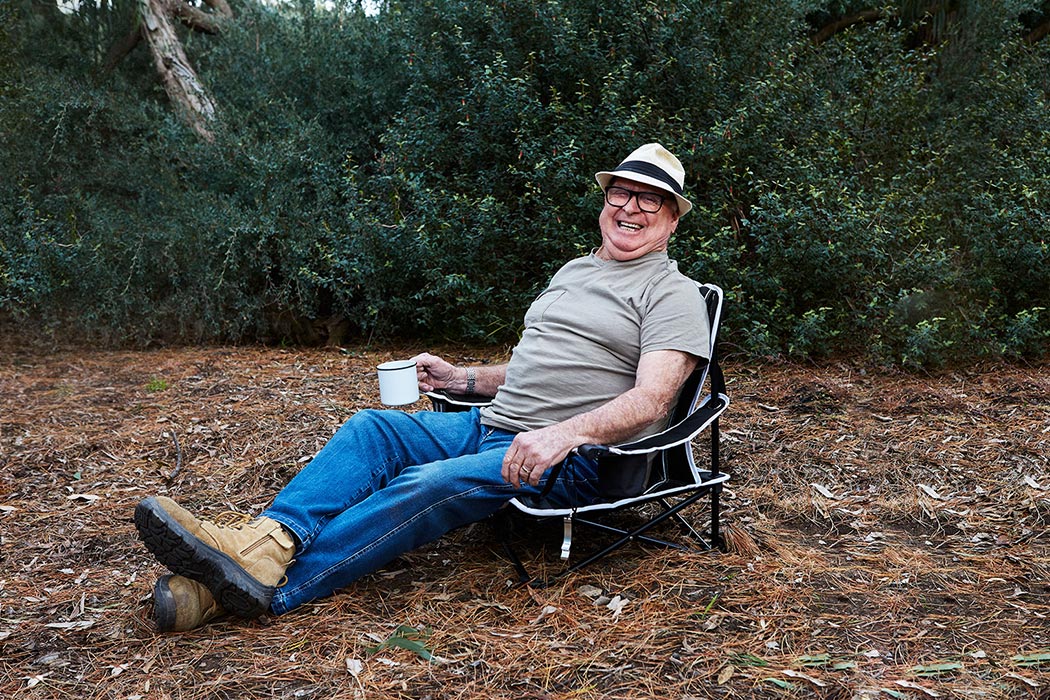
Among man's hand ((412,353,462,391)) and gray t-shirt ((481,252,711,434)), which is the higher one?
gray t-shirt ((481,252,711,434))

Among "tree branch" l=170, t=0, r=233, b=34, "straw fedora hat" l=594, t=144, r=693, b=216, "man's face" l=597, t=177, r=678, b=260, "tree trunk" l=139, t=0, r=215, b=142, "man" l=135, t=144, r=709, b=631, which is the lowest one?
"man" l=135, t=144, r=709, b=631

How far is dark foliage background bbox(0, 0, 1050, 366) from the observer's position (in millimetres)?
5680

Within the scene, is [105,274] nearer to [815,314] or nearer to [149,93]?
[149,93]

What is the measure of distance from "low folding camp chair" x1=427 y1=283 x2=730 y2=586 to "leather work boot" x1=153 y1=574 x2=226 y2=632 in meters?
0.94

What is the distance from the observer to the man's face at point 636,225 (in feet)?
10.1

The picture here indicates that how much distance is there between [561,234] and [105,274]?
144 inches

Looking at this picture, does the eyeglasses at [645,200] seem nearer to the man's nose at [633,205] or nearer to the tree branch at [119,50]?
the man's nose at [633,205]

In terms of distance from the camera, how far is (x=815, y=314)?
554 centimetres

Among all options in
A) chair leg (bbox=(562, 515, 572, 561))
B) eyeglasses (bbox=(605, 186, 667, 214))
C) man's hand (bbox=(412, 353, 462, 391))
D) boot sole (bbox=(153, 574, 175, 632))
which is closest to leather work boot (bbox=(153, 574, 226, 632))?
boot sole (bbox=(153, 574, 175, 632))

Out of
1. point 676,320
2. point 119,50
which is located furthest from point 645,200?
point 119,50

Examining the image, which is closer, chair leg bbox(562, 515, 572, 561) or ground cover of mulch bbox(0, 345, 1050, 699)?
ground cover of mulch bbox(0, 345, 1050, 699)

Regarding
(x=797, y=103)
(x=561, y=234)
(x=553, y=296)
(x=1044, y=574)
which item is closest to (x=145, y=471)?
(x=553, y=296)

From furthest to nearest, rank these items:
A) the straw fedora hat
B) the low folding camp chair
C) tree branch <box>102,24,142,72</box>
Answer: tree branch <box>102,24,142,72</box> < the straw fedora hat < the low folding camp chair

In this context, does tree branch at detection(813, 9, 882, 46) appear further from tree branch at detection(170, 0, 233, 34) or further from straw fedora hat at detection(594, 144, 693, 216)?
straw fedora hat at detection(594, 144, 693, 216)
